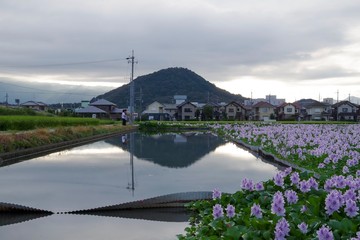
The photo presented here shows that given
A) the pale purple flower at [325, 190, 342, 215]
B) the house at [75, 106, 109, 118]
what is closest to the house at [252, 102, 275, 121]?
the house at [75, 106, 109, 118]

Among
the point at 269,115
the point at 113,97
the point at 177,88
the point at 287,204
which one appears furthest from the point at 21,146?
the point at 177,88

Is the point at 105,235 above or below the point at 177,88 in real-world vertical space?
below

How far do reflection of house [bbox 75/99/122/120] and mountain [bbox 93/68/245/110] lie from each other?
98.0 ft

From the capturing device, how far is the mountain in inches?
4443

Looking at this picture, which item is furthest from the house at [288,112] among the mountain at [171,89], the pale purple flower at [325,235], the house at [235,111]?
the pale purple flower at [325,235]

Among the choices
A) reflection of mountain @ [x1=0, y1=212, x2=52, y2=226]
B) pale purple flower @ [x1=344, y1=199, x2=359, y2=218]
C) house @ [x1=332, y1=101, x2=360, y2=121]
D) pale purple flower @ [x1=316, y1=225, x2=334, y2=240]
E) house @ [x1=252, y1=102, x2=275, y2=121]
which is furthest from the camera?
house @ [x1=252, y1=102, x2=275, y2=121]

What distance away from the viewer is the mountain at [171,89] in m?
113

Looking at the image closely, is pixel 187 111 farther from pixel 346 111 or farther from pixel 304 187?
pixel 304 187

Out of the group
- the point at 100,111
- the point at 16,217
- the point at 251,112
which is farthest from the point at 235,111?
the point at 16,217

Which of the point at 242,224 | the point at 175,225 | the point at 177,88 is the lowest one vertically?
the point at 175,225

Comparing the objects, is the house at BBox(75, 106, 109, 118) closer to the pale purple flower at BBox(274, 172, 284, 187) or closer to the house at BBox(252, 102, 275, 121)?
the house at BBox(252, 102, 275, 121)

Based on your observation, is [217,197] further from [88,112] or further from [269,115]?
[269,115]

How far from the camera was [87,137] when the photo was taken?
1030 inches

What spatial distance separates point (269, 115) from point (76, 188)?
70623 mm
